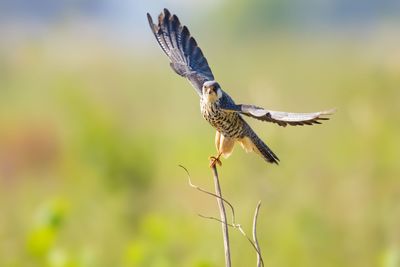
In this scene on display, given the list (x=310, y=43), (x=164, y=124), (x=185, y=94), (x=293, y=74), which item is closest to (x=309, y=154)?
(x=164, y=124)

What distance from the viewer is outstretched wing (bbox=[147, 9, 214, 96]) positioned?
301 cm

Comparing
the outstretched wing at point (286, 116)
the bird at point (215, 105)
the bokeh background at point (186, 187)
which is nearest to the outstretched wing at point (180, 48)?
the bird at point (215, 105)

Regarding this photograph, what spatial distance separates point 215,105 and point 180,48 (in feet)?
1.27

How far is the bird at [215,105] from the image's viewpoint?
252 centimetres

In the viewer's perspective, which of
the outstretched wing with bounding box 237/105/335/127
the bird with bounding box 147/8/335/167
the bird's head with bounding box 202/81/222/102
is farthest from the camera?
the bird's head with bounding box 202/81/222/102

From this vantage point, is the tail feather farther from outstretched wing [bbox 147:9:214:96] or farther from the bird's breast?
outstretched wing [bbox 147:9:214:96]

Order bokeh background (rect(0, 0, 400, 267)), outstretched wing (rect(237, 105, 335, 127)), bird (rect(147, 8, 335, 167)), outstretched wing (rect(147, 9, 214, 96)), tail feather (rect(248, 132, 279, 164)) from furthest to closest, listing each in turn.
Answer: bokeh background (rect(0, 0, 400, 267)) < outstretched wing (rect(147, 9, 214, 96)) < tail feather (rect(248, 132, 279, 164)) < bird (rect(147, 8, 335, 167)) < outstretched wing (rect(237, 105, 335, 127))

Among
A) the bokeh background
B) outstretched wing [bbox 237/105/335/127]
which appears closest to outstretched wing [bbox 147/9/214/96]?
the bokeh background

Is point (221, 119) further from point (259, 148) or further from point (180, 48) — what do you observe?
point (180, 48)

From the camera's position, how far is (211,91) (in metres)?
2.75


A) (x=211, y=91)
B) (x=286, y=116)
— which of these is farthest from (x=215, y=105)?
(x=286, y=116)

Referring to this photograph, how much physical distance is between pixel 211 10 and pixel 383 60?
2116 cm

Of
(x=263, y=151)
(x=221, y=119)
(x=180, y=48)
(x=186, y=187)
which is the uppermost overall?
(x=180, y=48)

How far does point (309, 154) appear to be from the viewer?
6457mm
